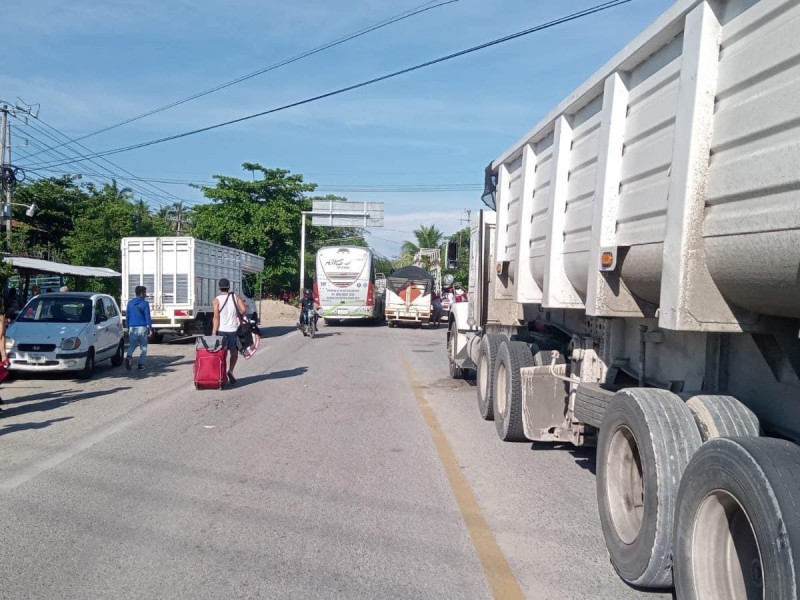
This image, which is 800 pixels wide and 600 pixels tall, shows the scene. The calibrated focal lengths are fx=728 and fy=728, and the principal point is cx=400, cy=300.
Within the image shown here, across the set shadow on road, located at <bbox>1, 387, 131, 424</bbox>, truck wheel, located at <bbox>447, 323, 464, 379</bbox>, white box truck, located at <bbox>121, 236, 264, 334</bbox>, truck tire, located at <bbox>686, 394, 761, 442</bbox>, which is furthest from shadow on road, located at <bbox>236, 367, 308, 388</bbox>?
truck tire, located at <bbox>686, 394, 761, 442</bbox>

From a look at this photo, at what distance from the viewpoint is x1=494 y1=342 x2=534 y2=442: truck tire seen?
313 inches

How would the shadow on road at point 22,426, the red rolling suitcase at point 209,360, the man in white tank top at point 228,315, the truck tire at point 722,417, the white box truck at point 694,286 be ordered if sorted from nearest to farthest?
the white box truck at point 694,286 < the truck tire at point 722,417 < the shadow on road at point 22,426 < the red rolling suitcase at point 209,360 < the man in white tank top at point 228,315

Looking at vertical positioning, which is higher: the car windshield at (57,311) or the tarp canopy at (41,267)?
the tarp canopy at (41,267)

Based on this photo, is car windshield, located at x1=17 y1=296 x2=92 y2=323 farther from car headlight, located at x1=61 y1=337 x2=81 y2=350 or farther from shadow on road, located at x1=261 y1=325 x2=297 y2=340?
shadow on road, located at x1=261 y1=325 x2=297 y2=340

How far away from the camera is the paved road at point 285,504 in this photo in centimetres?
439

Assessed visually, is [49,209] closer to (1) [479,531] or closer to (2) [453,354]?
(2) [453,354]

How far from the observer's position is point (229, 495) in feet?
20.0

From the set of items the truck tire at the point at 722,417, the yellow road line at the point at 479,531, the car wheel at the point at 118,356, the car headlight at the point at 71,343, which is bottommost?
the yellow road line at the point at 479,531

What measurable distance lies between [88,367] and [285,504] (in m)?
8.97

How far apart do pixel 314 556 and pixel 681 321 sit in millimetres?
2730

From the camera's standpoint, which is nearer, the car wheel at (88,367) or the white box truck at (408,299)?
the car wheel at (88,367)

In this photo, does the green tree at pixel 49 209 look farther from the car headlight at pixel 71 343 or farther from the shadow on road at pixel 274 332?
the car headlight at pixel 71 343

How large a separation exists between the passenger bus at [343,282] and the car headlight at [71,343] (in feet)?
69.1

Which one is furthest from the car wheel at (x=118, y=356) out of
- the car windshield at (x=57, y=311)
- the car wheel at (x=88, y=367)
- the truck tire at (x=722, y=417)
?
the truck tire at (x=722, y=417)
